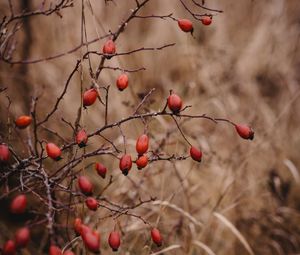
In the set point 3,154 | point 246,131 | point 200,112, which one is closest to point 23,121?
point 3,154

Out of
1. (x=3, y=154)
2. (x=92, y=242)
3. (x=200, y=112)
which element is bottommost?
(x=200, y=112)

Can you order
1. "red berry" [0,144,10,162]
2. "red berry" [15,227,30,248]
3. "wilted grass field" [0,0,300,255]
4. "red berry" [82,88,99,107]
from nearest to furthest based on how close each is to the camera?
"red berry" [15,227,30,248]
"red berry" [0,144,10,162]
"red berry" [82,88,99,107]
"wilted grass field" [0,0,300,255]

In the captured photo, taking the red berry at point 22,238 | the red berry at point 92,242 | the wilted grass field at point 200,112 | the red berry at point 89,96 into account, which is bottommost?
the wilted grass field at point 200,112

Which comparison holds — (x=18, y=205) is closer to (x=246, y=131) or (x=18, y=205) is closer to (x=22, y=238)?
(x=22, y=238)

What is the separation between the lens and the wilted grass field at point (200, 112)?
2000 millimetres

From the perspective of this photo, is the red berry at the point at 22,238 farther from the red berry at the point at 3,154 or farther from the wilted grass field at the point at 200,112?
the wilted grass field at the point at 200,112

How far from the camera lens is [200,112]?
2.97 metres

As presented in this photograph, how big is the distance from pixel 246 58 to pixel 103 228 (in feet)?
7.71

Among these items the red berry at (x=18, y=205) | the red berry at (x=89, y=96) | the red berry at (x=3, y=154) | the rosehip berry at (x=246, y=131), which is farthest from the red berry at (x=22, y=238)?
the rosehip berry at (x=246, y=131)

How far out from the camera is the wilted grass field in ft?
6.56

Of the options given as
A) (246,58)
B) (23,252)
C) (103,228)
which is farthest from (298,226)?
(246,58)

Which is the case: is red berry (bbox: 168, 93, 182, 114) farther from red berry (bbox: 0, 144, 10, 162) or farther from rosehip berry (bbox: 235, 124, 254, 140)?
red berry (bbox: 0, 144, 10, 162)

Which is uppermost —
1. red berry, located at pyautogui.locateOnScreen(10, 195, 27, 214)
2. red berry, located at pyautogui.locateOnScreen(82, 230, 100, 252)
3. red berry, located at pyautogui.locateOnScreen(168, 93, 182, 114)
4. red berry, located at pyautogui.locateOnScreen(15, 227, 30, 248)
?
red berry, located at pyautogui.locateOnScreen(168, 93, 182, 114)


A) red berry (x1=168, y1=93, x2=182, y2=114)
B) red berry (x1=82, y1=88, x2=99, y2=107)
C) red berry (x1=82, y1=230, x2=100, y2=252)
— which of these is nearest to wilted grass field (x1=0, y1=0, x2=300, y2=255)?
red berry (x1=82, y1=88, x2=99, y2=107)
